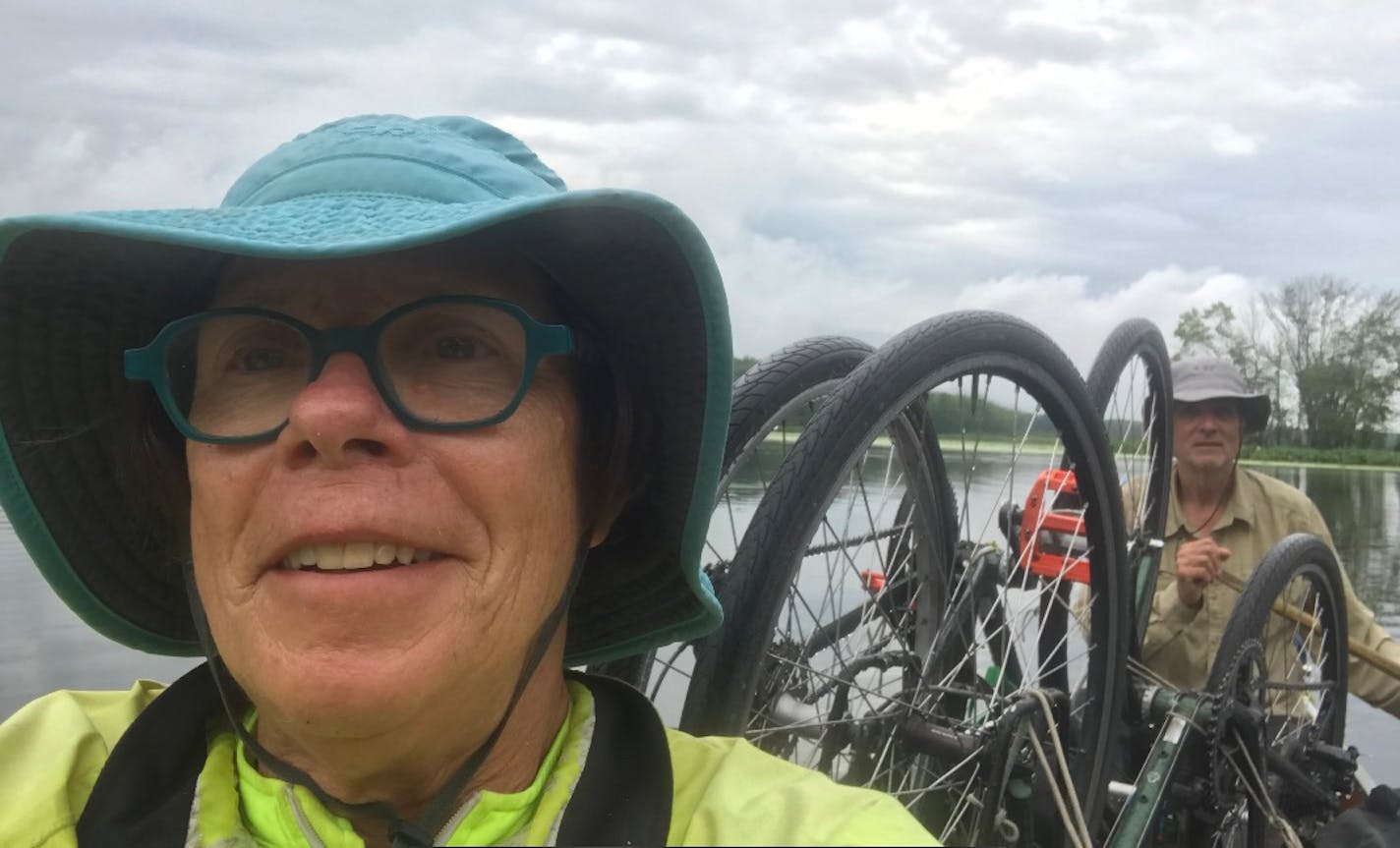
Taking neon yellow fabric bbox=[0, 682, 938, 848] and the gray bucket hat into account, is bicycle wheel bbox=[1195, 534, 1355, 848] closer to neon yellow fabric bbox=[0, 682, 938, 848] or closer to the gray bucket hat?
the gray bucket hat

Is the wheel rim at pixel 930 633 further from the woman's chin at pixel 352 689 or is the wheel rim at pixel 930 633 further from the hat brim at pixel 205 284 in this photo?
the woman's chin at pixel 352 689

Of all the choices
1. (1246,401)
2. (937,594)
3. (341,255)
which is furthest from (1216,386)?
(341,255)

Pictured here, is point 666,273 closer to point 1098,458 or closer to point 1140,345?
point 1098,458

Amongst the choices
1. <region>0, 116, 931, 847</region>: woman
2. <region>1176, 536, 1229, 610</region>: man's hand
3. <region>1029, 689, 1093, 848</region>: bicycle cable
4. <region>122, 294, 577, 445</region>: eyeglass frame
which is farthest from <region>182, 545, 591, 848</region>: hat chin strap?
<region>1176, 536, 1229, 610</region>: man's hand

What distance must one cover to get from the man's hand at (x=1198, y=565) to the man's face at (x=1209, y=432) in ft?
1.13

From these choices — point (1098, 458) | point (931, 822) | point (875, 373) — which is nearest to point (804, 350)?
point (875, 373)

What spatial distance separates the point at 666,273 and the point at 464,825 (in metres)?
0.57

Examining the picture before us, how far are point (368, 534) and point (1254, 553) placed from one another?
12.8ft

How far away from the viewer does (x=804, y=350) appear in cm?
232

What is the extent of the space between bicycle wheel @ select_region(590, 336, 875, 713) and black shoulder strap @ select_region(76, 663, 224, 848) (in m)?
0.85

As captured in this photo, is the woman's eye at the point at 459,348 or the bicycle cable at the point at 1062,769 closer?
the woman's eye at the point at 459,348

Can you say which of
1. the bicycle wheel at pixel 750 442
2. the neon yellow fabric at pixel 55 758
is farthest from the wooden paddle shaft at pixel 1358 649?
the neon yellow fabric at pixel 55 758

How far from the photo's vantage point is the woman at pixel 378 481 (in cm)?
102

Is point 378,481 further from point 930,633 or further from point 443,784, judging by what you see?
point 930,633
